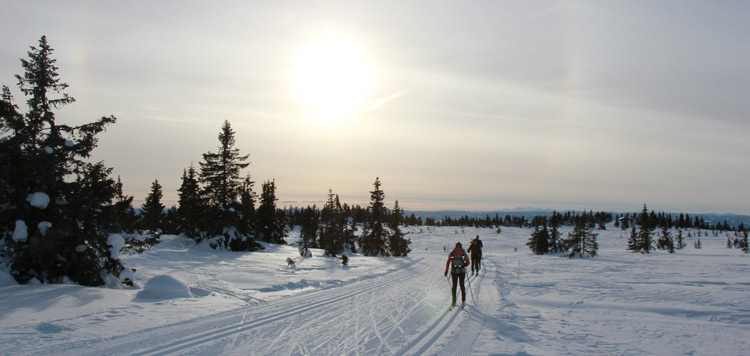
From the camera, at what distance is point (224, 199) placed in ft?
106

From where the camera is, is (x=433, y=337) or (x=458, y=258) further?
(x=458, y=258)

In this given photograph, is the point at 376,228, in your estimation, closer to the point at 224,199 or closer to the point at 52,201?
the point at 224,199

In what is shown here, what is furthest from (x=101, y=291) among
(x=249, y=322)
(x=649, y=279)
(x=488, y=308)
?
(x=649, y=279)

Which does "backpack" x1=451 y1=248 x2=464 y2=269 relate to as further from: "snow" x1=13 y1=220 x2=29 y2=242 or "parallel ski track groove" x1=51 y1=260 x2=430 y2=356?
"snow" x1=13 y1=220 x2=29 y2=242

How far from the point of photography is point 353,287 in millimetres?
15133

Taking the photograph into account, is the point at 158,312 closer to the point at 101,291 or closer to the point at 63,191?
the point at 101,291

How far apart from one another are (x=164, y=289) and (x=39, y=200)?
4665mm

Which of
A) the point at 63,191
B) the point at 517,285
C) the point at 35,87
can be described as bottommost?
the point at 517,285

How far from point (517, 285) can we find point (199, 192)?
26402 millimetres

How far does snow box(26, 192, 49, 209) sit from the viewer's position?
452 inches

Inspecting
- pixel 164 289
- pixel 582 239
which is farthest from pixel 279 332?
pixel 582 239

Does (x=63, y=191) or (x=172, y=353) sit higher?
(x=63, y=191)

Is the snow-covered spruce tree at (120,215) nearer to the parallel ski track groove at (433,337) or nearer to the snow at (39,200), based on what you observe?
the snow at (39,200)

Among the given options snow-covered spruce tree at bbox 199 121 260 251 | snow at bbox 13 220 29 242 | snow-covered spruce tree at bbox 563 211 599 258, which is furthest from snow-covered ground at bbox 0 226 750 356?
snow-covered spruce tree at bbox 563 211 599 258
